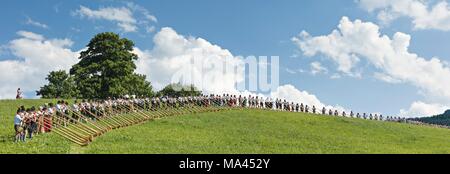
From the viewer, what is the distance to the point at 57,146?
3162 cm

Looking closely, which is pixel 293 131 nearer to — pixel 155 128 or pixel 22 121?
pixel 155 128

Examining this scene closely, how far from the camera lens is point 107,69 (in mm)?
89188

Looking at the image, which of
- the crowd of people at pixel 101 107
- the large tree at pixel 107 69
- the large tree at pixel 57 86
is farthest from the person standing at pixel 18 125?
the large tree at pixel 57 86

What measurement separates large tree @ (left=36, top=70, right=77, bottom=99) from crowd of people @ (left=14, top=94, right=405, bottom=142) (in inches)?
1990

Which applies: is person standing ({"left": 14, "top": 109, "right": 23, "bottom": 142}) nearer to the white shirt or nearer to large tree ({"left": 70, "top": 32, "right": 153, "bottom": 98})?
the white shirt

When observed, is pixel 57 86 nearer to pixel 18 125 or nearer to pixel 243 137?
pixel 243 137

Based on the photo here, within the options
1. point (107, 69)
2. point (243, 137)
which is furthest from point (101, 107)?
point (107, 69)

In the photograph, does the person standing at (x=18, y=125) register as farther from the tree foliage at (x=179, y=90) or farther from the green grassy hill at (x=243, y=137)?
the tree foliage at (x=179, y=90)

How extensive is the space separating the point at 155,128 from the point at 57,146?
1435 cm

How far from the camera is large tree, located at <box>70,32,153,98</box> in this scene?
3401 inches
